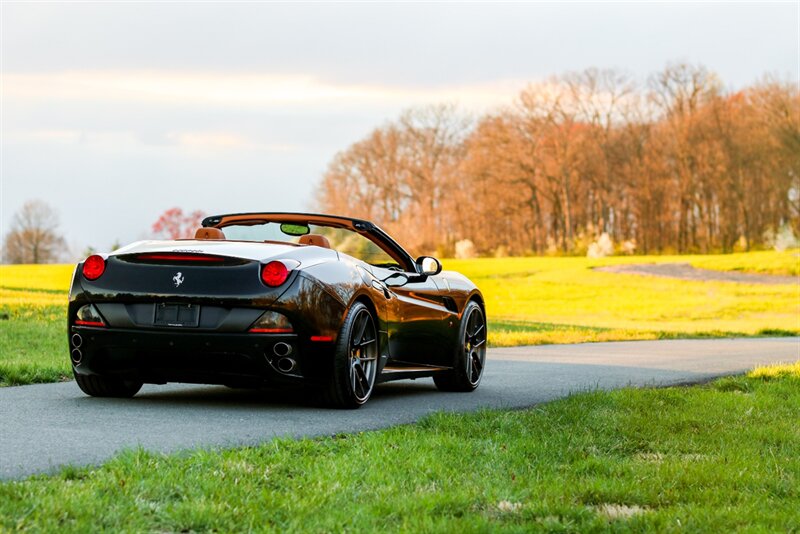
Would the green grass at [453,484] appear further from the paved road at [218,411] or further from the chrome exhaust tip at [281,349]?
the chrome exhaust tip at [281,349]

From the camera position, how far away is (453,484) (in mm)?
5113

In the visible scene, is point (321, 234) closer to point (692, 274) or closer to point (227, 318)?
point (227, 318)

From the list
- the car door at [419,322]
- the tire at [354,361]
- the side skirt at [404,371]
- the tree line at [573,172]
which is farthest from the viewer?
the tree line at [573,172]

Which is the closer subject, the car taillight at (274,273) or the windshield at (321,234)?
the car taillight at (274,273)

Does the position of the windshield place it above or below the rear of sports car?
above

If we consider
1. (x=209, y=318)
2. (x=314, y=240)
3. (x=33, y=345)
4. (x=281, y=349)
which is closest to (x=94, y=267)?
(x=209, y=318)

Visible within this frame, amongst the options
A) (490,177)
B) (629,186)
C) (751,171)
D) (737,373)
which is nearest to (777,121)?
(751,171)

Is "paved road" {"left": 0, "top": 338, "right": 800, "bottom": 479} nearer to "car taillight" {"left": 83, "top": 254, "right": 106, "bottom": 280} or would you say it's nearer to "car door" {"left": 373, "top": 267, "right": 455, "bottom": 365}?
"car door" {"left": 373, "top": 267, "right": 455, "bottom": 365}

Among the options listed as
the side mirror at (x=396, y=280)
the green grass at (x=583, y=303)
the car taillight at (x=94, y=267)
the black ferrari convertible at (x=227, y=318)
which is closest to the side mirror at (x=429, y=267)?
the side mirror at (x=396, y=280)

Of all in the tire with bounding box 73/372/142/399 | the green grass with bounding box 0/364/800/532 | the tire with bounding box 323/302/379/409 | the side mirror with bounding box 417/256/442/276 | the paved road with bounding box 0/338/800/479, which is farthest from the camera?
the side mirror with bounding box 417/256/442/276

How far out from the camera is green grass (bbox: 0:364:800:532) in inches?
168

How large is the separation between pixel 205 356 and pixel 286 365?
52 cm

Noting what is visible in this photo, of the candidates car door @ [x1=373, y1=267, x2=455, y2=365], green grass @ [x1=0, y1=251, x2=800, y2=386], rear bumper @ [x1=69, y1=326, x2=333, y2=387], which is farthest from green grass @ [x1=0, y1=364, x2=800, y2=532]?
green grass @ [x1=0, y1=251, x2=800, y2=386]

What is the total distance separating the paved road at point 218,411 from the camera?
596cm
